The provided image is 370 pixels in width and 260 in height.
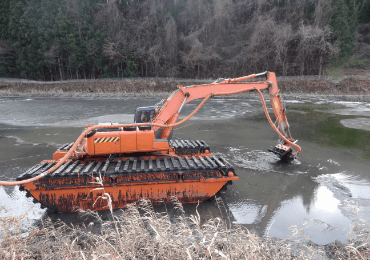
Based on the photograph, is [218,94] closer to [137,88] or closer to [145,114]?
[145,114]

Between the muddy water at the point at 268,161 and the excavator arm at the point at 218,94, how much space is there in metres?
0.97

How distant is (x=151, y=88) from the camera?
87.5 ft

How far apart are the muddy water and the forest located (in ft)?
51.3

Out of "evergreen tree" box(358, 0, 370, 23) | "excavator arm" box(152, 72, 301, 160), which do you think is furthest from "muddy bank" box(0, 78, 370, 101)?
"excavator arm" box(152, 72, 301, 160)

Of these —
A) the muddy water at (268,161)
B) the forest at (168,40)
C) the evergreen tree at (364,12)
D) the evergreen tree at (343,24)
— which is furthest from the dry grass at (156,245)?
the evergreen tree at (364,12)

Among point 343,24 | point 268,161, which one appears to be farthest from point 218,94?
point 343,24

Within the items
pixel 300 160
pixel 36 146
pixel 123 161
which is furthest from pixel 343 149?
pixel 36 146

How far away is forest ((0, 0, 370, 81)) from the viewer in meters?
28.1

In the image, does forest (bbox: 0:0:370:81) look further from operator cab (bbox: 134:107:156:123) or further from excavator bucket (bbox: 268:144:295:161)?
operator cab (bbox: 134:107:156:123)

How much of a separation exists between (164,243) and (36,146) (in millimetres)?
8511

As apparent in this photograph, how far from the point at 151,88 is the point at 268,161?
21.0m

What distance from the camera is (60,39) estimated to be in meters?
29.8

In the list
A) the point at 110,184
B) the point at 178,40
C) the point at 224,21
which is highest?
the point at 224,21

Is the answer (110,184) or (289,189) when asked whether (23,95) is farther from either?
(289,189)
